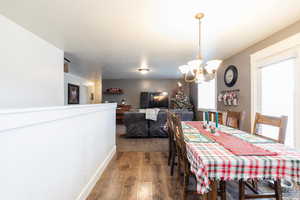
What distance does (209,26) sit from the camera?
2.08m

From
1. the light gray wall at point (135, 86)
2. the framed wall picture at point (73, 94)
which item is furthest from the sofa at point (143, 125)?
the light gray wall at point (135, 86)

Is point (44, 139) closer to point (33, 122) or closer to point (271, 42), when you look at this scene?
point (33, 122)

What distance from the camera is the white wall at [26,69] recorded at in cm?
188

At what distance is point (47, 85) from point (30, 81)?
44 centimetres

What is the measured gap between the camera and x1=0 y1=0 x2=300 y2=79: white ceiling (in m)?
1.61

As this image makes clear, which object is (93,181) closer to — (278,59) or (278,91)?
(278,91)

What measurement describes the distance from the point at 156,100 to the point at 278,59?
5413 mm

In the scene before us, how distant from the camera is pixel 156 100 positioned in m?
7.44

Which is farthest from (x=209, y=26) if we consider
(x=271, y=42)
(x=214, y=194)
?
(x=214, y=194)

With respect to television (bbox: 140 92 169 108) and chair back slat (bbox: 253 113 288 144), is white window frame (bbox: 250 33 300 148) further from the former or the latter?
television (bbox: 140 92 169 108)

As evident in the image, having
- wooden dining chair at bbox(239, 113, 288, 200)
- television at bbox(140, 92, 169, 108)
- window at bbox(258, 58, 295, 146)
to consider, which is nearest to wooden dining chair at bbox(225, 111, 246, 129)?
wooden dining chair at bbox(239, 113, 288, 200)

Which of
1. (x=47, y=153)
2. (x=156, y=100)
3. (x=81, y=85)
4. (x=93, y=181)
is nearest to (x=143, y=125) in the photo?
(x=93, y=181)

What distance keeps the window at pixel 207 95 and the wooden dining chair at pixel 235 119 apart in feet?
6.52

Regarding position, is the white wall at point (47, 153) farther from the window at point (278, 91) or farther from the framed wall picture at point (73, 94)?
the framed wall picture at point (73, 94)
